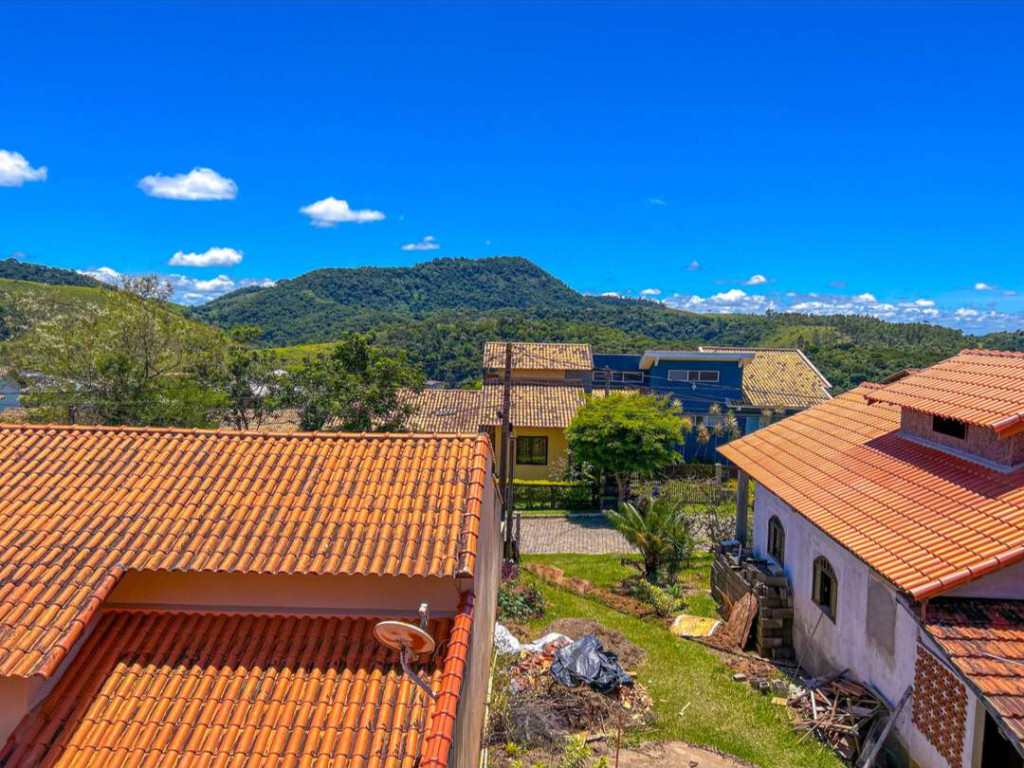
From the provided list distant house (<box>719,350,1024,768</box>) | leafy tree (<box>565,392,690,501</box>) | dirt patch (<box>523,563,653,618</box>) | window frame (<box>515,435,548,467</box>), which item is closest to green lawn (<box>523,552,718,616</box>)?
dirt patch (<box>523,563,653,618</box>)

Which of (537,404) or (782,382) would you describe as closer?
(537,404)

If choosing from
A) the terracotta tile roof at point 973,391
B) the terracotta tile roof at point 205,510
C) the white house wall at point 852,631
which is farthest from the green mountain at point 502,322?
the terracotta tile roof at point 205,510

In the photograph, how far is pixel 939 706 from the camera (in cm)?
880

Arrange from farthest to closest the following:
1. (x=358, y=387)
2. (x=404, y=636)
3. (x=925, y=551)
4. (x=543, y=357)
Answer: (x=543, y=357), (x=358, y=387), (x=925, y=551), (x=404, y=636)

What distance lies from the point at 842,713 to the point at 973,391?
616 cm

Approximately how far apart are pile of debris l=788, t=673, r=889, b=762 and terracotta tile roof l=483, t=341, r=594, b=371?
30712 millimetres

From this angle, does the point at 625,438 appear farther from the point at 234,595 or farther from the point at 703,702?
the point at 234,595

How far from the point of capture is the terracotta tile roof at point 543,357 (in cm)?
4203

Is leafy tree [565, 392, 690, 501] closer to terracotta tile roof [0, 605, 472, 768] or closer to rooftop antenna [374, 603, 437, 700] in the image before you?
terracotta tile roof [0, 605, 472, 768]

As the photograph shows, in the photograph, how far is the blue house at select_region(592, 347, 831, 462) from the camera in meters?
39.2

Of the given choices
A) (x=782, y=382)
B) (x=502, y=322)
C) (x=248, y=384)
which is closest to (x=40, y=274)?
(x=502, y=322)

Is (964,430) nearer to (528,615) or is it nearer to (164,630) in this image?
(528,615)

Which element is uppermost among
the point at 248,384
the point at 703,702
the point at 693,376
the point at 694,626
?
the point at 693,376

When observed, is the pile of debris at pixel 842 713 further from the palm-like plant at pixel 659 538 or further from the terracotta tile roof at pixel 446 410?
the terracotta tile roof at pixel 446 410
